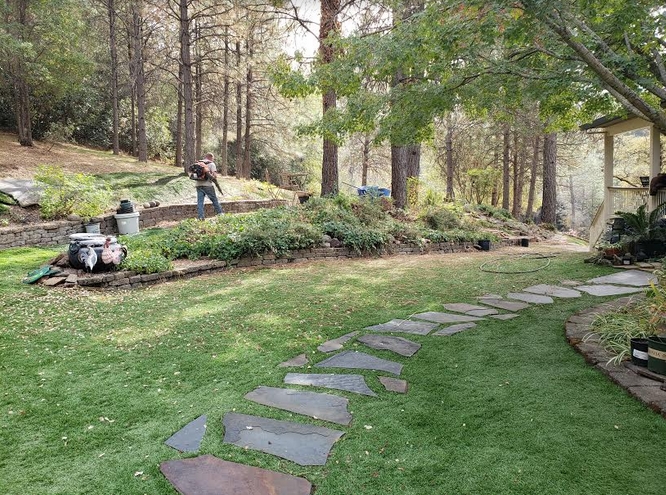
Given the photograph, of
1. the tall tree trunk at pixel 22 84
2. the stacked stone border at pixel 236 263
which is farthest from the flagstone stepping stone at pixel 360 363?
the tall tree trunk at pixel 22 84

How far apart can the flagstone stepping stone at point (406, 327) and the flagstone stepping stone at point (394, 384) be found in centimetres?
93

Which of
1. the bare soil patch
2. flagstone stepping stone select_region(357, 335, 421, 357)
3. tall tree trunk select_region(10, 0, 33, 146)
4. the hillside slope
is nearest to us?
flagstone stepping stone select_region(357, 335, 421, 357)

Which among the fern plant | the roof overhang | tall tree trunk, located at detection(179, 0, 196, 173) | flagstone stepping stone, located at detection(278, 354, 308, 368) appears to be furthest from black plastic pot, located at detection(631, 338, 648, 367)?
tall tree trunk, located at detection(179, 0, 196, 173)

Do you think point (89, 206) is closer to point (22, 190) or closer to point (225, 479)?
point (22, 190)

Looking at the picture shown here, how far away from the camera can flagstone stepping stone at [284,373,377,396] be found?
8.87 feet

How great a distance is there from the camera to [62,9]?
37.6ft

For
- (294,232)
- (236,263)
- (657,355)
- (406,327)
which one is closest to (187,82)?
(294,232)

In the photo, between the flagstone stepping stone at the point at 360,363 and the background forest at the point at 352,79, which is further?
the background forest at the point at 352,79

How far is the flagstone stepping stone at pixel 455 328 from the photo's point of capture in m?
3.69

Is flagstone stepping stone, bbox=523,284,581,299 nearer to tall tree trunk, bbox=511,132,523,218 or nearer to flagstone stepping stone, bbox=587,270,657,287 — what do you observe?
flagstone stepping stone, bbox=587,270,657,287

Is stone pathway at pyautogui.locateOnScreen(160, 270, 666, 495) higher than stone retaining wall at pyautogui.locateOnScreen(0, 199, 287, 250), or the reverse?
stone retaining wall at pyautogui.locateOnScreen(0, 199, 287, 250)

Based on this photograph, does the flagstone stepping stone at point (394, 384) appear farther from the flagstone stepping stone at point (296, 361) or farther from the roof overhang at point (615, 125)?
the roof overhang at point (615, 125)

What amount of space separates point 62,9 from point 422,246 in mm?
10927

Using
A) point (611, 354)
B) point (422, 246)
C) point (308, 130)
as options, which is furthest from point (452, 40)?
point (422, 246)
